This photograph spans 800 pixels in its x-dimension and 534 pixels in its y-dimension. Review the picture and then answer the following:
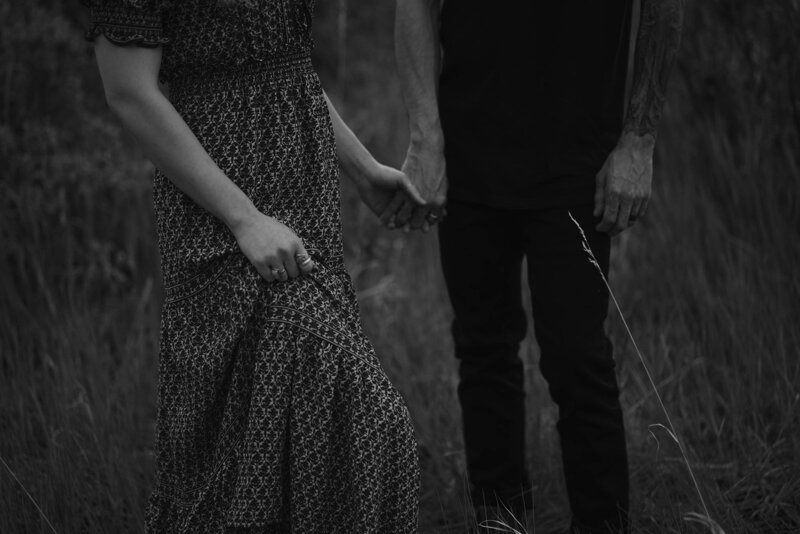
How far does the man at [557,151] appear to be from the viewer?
1.88 m

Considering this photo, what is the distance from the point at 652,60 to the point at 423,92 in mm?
551

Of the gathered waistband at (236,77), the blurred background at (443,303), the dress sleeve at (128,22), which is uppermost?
the dress sleeve at (128,22)

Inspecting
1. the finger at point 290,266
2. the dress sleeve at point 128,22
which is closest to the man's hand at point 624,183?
the finger at point 290,266

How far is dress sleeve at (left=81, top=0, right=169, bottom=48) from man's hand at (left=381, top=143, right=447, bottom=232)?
2.42 ft

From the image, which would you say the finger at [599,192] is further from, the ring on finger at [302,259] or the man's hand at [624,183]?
the ring on finger at [302,259]

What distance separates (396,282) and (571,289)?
2.01 m

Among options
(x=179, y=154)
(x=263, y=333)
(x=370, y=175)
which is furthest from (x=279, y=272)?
(x=370, y=175)

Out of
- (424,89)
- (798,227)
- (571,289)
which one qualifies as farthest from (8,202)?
(798,227)

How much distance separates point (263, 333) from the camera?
62.5 inches

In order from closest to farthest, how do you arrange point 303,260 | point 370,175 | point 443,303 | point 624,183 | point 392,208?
1. point 303,260
2. point 624,183
3. point 370,175
4. point 392,208
5. point 443,303

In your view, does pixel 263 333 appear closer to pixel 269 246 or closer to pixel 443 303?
pixel 269 246

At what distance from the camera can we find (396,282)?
387cm

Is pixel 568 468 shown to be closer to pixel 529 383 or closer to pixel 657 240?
pixel 529 383

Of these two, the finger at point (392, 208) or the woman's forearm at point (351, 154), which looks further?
the finger at point (392, 208)
